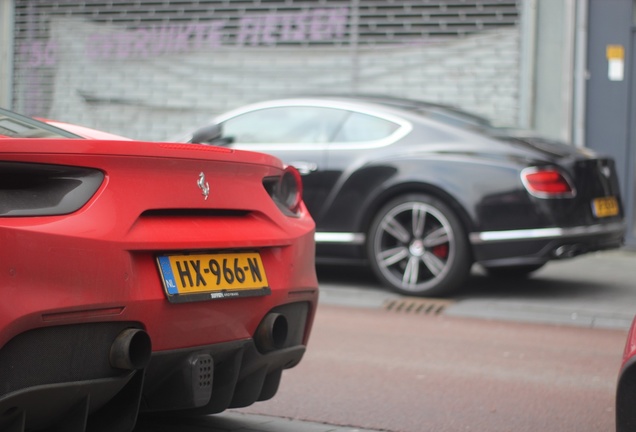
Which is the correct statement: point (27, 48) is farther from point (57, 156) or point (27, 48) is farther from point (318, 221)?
point (57, 156)

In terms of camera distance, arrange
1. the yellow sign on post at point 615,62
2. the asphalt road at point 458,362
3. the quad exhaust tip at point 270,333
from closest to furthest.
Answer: the quad exhaust tip at point 270,333 → the asphalt road at point 458,362 → the yellow sign on post at point 615,62

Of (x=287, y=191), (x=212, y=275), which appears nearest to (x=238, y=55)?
(x=287, y=191)

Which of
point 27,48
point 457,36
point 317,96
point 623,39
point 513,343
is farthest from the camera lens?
point 27,48

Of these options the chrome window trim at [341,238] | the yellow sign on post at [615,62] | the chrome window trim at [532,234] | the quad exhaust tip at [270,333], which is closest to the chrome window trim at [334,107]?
the chrome window trim at [341,238]

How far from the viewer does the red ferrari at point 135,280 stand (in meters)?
3.00

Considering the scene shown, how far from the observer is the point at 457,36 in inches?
506

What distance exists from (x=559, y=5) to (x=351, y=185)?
5165 millimetres

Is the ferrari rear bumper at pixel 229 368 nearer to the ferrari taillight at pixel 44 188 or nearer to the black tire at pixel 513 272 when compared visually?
the ferrari taillight at pixel 44 188

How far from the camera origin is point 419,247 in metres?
8.01

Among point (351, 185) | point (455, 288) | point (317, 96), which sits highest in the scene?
point (317, 96)

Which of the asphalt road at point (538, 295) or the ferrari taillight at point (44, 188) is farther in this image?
the asphalt road at point (538, 295)

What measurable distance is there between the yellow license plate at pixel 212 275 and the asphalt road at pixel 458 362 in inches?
33.6

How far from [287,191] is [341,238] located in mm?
4206

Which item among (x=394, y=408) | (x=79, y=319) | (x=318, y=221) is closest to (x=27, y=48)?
(x=318, y=221)
